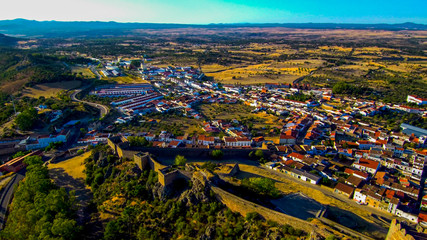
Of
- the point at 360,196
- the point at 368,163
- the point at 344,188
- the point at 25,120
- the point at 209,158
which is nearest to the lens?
the point at 360,196

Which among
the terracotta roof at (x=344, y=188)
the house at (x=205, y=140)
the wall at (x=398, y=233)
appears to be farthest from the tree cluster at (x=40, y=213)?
the terracotta roof at (x=344, y=188)

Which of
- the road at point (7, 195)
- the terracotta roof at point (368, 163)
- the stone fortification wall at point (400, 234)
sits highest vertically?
the stone fortification wall at point (400, 234)

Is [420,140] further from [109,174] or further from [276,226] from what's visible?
[109,174]

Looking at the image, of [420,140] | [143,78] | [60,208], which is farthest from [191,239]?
[143,78]

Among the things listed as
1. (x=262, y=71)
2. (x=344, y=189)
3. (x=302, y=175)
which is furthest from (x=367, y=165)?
(x=262, y=71)

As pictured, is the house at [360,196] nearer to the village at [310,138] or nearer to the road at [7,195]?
the village at [310,138]

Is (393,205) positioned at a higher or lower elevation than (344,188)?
higher

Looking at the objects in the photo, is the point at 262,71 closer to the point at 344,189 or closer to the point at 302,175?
the point at 302,175

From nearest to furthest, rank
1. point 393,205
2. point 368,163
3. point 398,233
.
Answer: point 398,233
point 393,205
point 368,163
